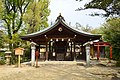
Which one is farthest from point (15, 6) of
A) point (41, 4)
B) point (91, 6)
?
point (91, 6)

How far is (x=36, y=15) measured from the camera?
3319 centimetres

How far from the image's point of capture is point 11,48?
32.5 metres

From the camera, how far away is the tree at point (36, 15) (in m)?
32.8

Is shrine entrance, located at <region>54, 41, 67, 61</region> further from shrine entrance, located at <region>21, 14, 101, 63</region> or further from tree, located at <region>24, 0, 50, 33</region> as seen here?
tree, located at <region>24, 0, 50, 33</region>

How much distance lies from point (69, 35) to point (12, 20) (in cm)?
1019

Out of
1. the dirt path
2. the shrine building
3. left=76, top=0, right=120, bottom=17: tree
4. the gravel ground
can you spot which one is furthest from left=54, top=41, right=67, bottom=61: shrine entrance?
left=76, top=0, right=120, bottom=17: tree

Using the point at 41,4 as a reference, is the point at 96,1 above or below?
below


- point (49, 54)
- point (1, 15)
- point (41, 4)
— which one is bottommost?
point (49, 54)

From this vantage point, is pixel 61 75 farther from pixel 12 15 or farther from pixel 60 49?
pixel 12 15

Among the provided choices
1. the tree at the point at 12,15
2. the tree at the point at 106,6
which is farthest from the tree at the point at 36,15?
the tree at the point at 106,6

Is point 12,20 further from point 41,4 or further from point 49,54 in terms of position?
point 49,54

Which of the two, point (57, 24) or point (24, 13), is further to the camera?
point (24, 13)

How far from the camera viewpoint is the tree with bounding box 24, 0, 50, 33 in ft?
108

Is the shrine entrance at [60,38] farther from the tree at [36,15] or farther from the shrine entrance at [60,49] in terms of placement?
the tree at [36,15]
